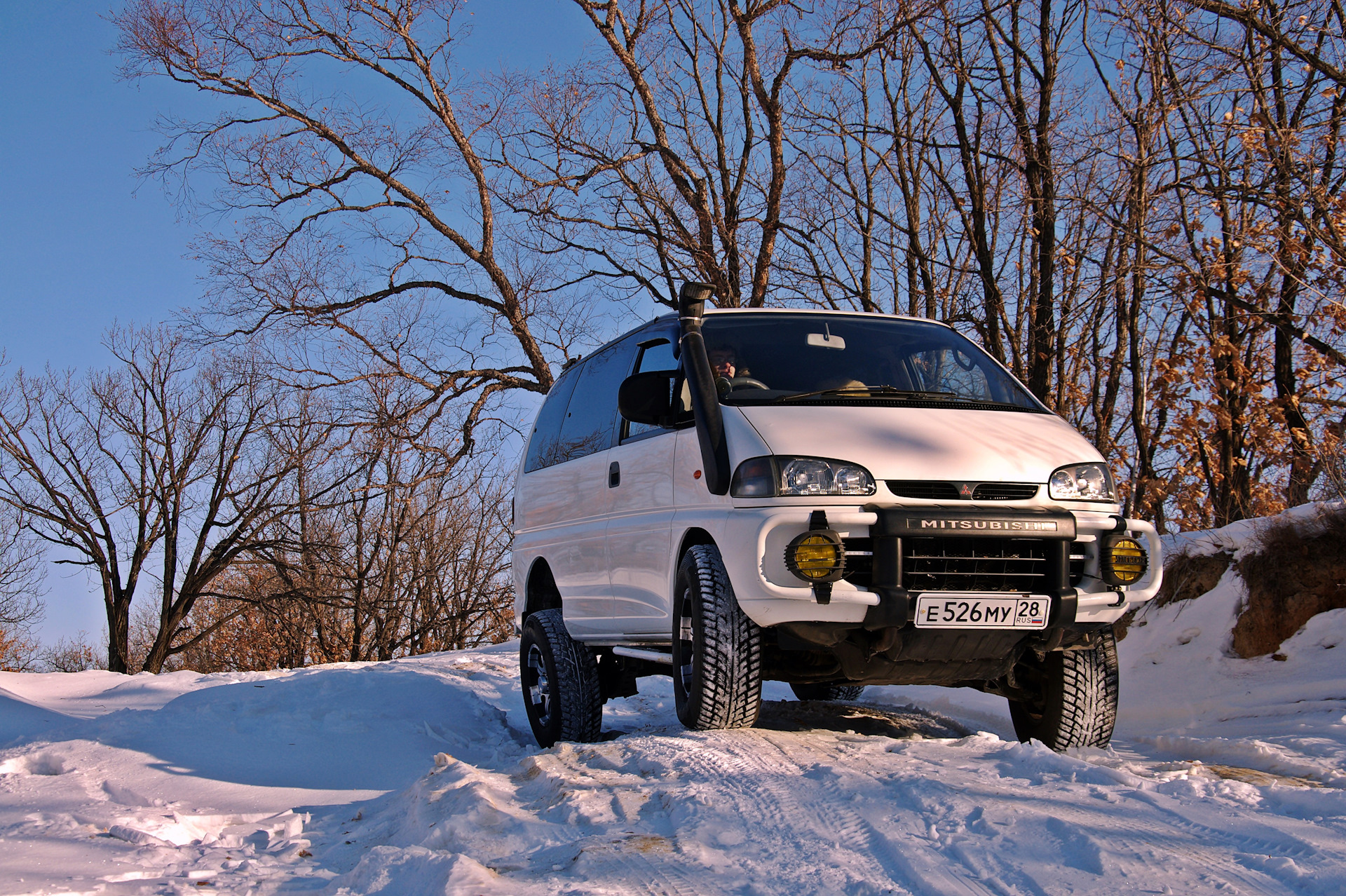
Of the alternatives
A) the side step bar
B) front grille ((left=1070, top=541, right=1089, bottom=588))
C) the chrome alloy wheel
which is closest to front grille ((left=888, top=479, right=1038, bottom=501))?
front grille ((left=1070, top=541, right=1089, bottom=588))

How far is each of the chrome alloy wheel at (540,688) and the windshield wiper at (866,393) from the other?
2433 millimetres

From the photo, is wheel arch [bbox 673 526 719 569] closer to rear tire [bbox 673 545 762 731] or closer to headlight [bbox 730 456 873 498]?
rear tire [bbox 673 545 762 731]

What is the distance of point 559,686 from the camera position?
19.4 ft

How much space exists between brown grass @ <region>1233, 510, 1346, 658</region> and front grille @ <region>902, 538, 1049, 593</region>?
3.94 meters

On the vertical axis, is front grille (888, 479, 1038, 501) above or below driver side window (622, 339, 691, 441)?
below

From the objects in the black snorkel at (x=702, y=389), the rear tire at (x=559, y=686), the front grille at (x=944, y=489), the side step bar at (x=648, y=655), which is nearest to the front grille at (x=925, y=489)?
the front grille at (x=944, y=489)

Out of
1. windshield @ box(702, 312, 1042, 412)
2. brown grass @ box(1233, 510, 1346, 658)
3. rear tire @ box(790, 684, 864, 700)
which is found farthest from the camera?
rear tire @ box(790, 684, 864, 700)

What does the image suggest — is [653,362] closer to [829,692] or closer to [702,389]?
[702,389]

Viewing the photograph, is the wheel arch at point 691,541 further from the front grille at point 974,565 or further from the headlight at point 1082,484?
the headlight at point 1082,484

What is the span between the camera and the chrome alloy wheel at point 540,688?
20.0ft

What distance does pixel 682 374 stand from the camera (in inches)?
196

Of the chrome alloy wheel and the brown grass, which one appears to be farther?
the brown grass

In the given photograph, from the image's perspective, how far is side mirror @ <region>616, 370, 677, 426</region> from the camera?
15.6 ft

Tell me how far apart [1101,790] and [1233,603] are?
5.00m
